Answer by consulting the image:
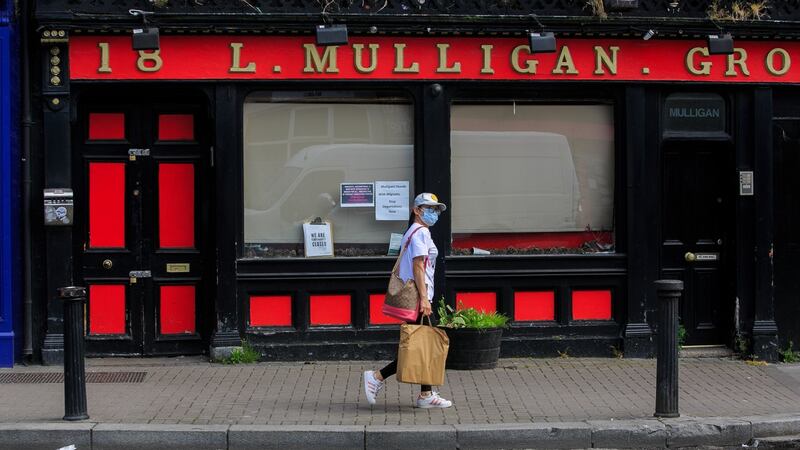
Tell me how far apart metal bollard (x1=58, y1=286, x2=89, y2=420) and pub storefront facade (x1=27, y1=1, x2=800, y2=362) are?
8.94ft

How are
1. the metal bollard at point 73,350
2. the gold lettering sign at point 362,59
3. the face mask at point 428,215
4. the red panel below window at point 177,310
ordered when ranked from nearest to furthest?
the metal bollard at point 73,350, the face mask at point 428,215, the gold lettering sign at point 362,59, the red panel below window at point 177,310

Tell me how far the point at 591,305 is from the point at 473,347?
7.90 ft

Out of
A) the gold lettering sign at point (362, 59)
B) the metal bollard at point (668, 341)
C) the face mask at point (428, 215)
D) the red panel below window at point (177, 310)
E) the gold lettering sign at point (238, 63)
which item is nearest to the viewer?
the metal bollard at point (668, 341)

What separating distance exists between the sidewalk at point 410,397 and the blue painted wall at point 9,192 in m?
0.47

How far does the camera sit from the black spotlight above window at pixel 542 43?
10.8 metres

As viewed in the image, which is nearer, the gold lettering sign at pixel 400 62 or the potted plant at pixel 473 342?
the potted plant at pixel 473 342

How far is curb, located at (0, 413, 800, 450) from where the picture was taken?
7.98m

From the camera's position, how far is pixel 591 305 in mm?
11453

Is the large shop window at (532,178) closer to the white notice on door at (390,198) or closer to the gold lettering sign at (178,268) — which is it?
the white notice on door at (390,198)

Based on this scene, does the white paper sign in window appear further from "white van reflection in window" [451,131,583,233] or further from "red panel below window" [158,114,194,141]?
Result: "red panel below window" [158,114,194,141]

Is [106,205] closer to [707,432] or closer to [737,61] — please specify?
[707,432]

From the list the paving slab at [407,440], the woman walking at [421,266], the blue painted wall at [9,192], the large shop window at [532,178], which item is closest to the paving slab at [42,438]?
the paving slab at [407,440]

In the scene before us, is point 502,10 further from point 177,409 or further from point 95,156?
point 177,409

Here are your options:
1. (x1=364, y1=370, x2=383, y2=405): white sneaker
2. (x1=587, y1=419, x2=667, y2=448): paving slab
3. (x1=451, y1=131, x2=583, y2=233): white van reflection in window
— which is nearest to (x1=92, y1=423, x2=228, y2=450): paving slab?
(x1=364, y1=370, x2=383, y2=405): white sneaker
